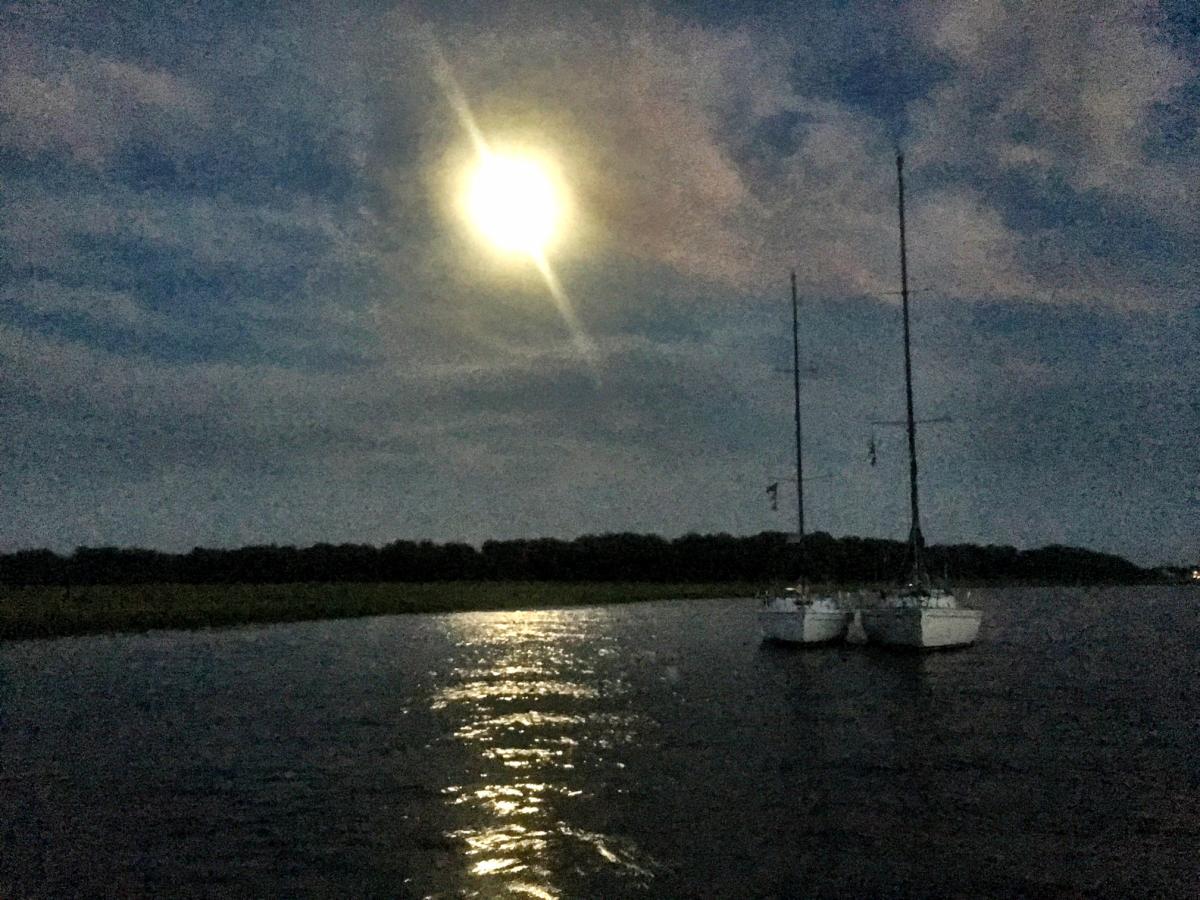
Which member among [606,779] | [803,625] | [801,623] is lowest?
[606,779]

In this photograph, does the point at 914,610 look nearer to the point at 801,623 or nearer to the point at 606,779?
the point at 801,623

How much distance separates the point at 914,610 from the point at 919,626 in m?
0.82

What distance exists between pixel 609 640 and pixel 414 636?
14.9 meters

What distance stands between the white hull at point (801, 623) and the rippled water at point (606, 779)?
3643 millimetres

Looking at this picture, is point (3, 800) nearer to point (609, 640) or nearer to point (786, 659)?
point (786, 659)

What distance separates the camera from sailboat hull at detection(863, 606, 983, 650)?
1964 inches

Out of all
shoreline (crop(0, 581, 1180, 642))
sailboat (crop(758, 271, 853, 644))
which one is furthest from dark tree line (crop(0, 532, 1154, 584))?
sailboat (crop(758, 271, 853, 644))

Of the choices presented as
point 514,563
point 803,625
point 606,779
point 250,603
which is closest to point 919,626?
point 803,625

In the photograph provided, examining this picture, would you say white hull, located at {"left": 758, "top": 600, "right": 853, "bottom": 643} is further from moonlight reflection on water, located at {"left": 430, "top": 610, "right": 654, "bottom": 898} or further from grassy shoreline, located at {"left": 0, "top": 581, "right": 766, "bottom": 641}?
grassy shoreline, located at {"left": 0, "top": 581, "right": 766, "bottom": 641}

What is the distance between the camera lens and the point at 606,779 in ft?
81.7

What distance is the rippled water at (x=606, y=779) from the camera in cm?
→ 1761

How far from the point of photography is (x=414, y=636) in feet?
250

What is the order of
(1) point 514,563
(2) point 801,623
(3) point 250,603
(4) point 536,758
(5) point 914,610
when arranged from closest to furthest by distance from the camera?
(4) point 536,758
(5) point 914,610
(2) point 801,623
(3) point 250,603
(1) point 514,563

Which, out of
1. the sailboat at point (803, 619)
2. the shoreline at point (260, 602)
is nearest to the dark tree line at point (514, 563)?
the shoreline at point (260, 602)
